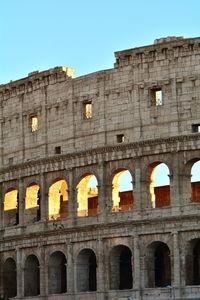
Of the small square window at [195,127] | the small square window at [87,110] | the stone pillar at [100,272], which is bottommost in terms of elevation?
the stone pillar at [100,272]

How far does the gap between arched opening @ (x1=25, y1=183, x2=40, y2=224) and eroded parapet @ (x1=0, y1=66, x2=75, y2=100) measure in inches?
240

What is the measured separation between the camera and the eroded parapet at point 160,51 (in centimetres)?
5597

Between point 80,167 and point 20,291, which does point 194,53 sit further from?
point 20,291

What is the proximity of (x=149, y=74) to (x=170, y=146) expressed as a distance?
4.49 metres

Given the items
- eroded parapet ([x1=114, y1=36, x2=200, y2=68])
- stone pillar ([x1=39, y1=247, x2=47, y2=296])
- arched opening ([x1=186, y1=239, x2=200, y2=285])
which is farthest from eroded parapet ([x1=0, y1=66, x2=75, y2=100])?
arched opening ([x1=186, y1=239, x2=200, y2=285])

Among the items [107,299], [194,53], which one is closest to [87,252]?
[107,299]

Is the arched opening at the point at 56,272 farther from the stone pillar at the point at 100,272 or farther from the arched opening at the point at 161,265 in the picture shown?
the arched opening at the point at 161,265

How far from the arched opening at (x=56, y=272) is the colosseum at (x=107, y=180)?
2.5 inches

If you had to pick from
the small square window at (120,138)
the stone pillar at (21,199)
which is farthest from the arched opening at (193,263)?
the stone pillar at (21,199)

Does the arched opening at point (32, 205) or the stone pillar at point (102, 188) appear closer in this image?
the stone pillar at point (102, 188)

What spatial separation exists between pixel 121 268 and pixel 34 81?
1292 cm

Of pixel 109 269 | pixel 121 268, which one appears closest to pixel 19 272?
pixel 121 268

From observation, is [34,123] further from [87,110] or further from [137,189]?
[137,189]

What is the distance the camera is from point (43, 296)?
59.6 metres
